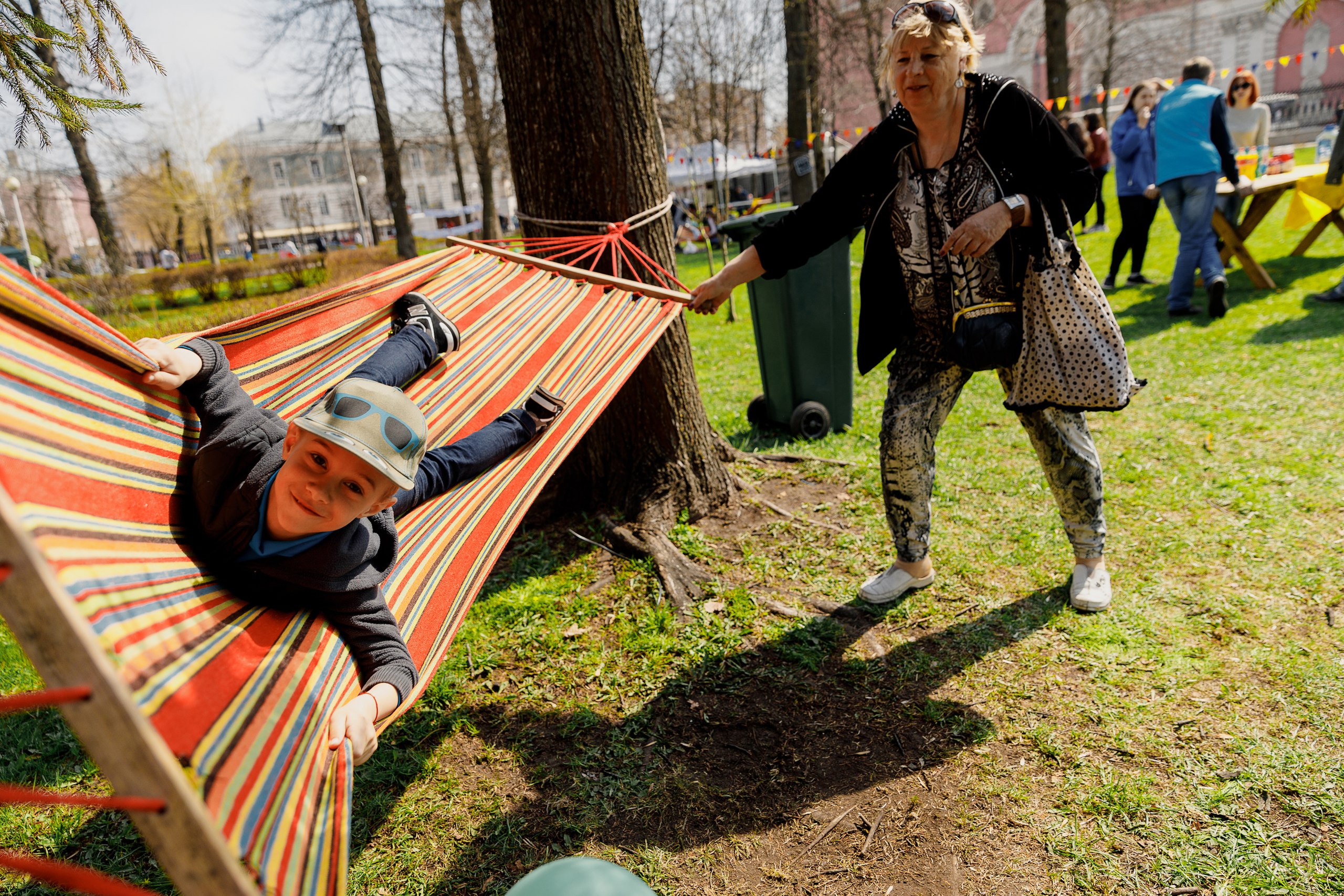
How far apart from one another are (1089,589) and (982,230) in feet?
4.05

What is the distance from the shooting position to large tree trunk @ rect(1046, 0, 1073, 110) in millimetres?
10320

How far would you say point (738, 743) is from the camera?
214cm

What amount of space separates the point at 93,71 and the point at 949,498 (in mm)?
3273

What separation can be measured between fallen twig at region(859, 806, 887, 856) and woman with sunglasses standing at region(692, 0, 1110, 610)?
2.79 feet

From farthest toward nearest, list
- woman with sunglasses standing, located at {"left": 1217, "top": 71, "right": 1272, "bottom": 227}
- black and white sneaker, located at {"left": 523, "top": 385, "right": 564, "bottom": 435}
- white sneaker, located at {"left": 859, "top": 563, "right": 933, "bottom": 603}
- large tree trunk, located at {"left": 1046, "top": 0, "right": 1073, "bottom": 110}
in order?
large tree trunk, located at {"left": 1046, "top": 0, "right": 1073, "bottom": 110} → woman with sunglasses standing, located at {"left": 1217, "top": 71, "right": 1272, "bottom": 227} → white sneaker, located at {"left": 859, "top": 563, "right": 933, "bottom": 603} → black and white sneaker, located at {"left": 523, "top": 385, "right": 564, "bottom": 435}

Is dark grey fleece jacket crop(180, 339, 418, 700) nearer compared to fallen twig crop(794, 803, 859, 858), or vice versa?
dark grey fleece jacket crop(180, 339, 418, 700)

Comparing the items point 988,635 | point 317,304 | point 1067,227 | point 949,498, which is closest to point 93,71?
point 317,304

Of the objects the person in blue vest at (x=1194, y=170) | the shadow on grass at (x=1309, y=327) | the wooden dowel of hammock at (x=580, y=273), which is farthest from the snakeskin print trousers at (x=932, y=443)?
the person in blue vest at (x=1194, y=170)

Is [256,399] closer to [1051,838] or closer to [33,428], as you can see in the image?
[33,428]

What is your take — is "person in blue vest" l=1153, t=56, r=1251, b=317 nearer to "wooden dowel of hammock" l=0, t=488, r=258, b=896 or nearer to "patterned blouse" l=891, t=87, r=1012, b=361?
"patterned blouse" l=891, t=87, r=1012, b=361

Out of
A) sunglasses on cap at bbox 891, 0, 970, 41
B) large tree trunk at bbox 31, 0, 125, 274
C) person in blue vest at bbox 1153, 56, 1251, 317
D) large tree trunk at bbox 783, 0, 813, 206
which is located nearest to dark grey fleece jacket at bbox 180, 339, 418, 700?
sunglasses on cap at bbox 891, 0, 970, 41

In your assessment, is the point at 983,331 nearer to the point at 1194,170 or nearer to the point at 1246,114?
the point at 1194,170

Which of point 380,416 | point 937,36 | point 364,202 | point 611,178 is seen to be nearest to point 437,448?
point 380,416

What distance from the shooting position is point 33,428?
1.24m
